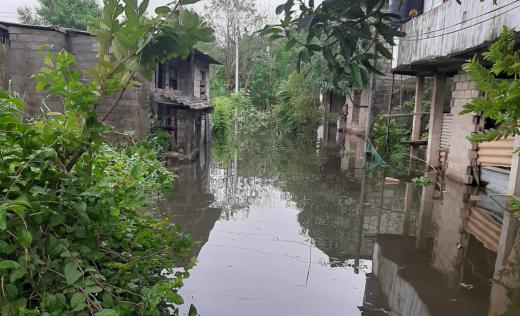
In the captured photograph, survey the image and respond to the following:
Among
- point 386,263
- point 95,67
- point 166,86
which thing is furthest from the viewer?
point 166,86

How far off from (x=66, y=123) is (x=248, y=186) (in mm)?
9518

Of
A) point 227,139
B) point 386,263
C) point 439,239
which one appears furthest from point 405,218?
point 227,139

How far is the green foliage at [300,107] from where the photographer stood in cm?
2595

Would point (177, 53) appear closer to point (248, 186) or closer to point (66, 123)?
point (66, 123)

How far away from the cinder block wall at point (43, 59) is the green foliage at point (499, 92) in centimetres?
1071

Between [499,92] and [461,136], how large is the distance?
38.2 ft

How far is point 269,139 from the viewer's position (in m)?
24.7

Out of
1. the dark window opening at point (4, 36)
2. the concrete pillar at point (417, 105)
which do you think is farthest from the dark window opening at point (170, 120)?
the concrete pillar at point (417, 105)

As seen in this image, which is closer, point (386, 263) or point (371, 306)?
point (371, 306)

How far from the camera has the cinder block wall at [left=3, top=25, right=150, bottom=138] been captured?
1131 cm

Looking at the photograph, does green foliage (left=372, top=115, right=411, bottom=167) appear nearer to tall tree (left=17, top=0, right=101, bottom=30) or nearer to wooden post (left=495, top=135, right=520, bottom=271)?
wooden post (left=495, top=135, right=520, bottom=271)

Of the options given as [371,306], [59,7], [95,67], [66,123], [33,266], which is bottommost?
[371,306]

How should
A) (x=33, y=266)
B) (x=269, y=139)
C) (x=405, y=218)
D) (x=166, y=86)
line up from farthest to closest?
(x=269, y=139), (x=166, y=86), (x=405, y=218), (x=33, y=266)

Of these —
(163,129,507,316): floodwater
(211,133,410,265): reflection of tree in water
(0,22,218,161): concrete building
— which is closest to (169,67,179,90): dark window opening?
(0,22,218,161): concrete building
